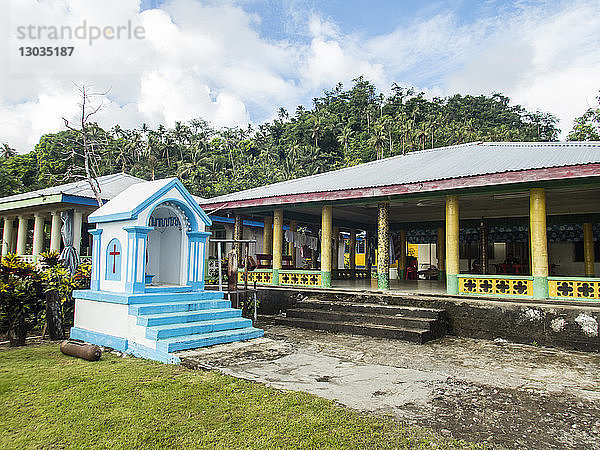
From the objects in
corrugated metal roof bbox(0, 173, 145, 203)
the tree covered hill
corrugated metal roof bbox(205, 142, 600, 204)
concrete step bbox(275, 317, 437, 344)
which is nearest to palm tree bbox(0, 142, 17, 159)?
the tree covered hill

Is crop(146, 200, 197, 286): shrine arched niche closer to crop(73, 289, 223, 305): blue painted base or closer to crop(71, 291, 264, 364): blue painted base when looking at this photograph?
crop(73, 289, 223, 305): blue painted base

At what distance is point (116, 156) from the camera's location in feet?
164

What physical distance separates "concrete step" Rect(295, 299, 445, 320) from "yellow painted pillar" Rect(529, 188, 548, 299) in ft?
6.04

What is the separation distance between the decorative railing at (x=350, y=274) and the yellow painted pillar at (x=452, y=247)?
7294mm

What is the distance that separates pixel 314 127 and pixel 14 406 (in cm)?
4855

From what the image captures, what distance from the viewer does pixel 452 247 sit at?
9.03 metres

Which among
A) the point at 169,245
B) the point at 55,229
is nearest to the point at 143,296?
the point at 169,245

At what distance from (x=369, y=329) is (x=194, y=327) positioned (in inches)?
132

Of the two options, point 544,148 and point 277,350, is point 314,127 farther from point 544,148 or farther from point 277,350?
point 277,350

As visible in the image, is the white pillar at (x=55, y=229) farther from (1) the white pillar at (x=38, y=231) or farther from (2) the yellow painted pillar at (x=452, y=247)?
(2) the yellow painted pillar at (x=452, y=247)

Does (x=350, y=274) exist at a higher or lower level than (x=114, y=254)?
lower

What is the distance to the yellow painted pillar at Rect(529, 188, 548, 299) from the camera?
791cm

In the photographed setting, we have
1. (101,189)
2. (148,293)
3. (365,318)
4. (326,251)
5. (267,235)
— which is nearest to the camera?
(148,293)

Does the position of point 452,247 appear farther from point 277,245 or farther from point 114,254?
point 114,254
